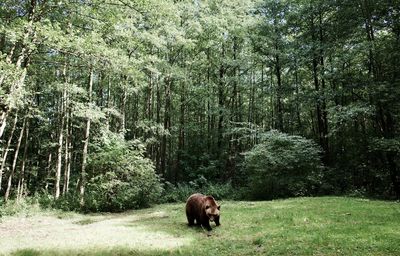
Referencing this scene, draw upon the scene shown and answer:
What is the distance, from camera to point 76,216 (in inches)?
650

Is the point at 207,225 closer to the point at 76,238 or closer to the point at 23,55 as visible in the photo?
the point at 76,238

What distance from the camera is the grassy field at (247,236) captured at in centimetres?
732

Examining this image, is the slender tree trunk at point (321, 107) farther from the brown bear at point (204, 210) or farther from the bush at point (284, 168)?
the brown bear at point (204, 210)

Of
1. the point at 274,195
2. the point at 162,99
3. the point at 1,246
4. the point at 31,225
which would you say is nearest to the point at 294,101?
the point at 274,195

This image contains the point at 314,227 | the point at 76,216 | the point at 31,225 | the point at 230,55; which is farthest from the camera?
the point at 230,55

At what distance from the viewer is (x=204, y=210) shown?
34.2ft

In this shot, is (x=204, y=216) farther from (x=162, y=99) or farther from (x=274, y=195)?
(x=162, y=99)

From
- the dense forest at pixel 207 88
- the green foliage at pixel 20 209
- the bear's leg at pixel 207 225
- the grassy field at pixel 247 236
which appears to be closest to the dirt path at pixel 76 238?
the grassy field at pixel 247 236

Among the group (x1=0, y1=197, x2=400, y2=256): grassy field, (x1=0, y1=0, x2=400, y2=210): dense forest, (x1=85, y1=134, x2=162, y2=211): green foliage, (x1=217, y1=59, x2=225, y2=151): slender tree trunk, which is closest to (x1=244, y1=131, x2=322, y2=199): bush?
(x1=0, y1=0, x2=400, y2=210): dense forest

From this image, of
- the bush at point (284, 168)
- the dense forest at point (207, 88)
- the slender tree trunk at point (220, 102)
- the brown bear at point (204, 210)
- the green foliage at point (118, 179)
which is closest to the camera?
the brown bear at point (204, 210)

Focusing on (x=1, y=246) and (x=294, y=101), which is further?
(x=294, y=101)

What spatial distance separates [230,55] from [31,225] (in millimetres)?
22615

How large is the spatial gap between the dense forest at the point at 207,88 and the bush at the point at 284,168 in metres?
0.07

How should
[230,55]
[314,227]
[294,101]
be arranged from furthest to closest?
[230,55] < [294,101] < [314,227]
